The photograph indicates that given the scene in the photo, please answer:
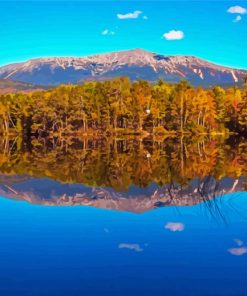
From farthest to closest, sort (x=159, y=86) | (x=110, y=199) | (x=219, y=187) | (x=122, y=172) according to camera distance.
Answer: (x=159, y=86) → (x=122, y=172) → (x=219, y=187) → (x=110, y=199)

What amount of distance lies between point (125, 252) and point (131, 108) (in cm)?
8823

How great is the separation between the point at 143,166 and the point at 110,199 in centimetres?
1504

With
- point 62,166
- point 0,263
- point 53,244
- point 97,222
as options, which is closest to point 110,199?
point 97,222

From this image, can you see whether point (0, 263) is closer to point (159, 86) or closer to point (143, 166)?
point (143, 166)

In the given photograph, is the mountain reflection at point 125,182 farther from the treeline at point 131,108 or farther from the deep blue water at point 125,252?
the treeline at point 131,108

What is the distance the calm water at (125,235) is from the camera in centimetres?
1167

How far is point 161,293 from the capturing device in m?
10.9

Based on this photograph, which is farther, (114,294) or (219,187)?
(219,187)

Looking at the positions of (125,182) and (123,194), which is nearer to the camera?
(123,194)

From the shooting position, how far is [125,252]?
1418 centimetres

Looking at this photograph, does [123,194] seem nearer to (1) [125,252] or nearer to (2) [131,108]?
(1) [125,252]

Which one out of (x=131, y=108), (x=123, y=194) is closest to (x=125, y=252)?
(x=123, y=194)

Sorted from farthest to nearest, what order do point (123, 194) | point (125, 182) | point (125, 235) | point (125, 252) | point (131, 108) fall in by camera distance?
point (131, 108) → point (125, 182) → point (123, 194) → point (125, 235) → point (125, 252)

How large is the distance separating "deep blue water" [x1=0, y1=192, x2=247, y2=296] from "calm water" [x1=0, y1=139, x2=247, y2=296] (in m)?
0.02
